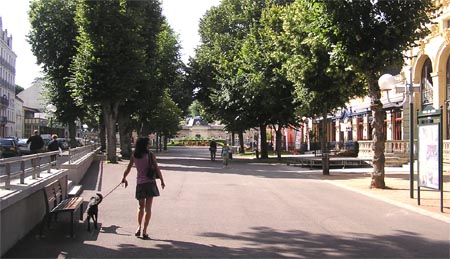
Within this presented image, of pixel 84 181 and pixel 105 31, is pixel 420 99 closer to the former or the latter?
pixel 105 31

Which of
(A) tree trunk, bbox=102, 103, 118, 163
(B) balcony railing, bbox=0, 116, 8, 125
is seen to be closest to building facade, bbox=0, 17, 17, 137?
(B) balcony railing, bbox=0, 116, 8, 125

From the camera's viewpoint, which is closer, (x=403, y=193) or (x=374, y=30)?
(x=403, y=193)

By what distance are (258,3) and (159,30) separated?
1028cm

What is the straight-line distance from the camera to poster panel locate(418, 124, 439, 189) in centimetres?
1212

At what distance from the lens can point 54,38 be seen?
115 feet

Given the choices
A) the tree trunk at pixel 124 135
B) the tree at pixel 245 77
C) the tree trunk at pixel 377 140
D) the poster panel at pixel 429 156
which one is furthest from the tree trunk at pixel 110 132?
the poster panel at pixel 429 156

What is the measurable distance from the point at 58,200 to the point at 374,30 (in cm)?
1112

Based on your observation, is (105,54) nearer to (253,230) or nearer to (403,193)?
(403,193)

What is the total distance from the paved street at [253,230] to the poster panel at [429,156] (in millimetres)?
916

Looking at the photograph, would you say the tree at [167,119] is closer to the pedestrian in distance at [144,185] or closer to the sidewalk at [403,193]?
the sidewalk at [403,193]

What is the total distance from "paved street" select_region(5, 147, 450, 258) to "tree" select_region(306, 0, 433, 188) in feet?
14.8

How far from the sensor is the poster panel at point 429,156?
12.1 m

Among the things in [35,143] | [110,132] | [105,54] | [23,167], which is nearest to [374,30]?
[23,167]

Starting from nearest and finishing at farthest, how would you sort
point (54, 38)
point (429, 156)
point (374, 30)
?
Answer: point (429, 156) → point (374, 30) → point (54, 38)
